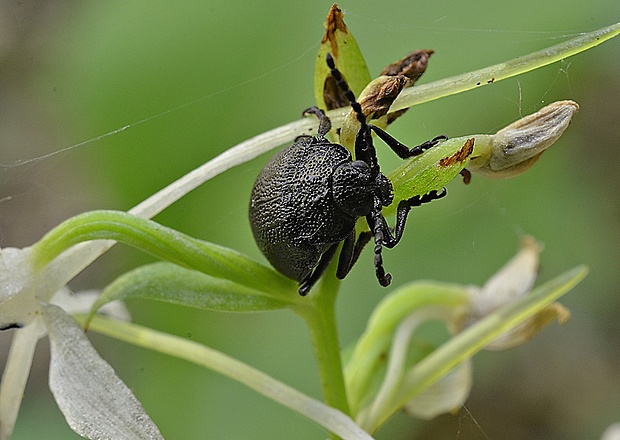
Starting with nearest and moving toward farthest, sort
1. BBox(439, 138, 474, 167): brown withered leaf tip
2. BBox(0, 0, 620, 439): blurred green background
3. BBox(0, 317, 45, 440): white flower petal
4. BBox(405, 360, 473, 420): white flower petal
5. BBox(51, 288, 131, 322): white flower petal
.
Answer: BBox(439, 138, 474, 167): brown withered leaf tip → BBox(0, 317, 45, 440): white flower petal → BBox(51, 288, 131, 322): white flower petal → BBox(405, 360, 473, 420): white flower petal → BBox(0, 0, 620, 439): blurred green background

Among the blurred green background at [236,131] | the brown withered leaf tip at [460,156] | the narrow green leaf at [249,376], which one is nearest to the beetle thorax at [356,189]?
the brown withered leaf tip at [460,156]

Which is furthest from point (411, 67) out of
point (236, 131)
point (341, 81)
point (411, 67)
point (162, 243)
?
point (236, 131)

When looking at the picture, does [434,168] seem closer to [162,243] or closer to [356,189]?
[356,189]

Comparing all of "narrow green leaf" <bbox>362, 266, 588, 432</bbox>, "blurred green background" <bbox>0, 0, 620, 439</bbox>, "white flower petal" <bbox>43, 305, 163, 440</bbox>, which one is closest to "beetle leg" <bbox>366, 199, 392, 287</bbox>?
"narrow green leaf" <bbox>362, 266, 588, 432</bbox>

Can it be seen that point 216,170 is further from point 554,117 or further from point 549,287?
point 549,287

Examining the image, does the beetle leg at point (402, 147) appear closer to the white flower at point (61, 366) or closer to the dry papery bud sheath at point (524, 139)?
the dry papery bud sheath at point (524, 139)

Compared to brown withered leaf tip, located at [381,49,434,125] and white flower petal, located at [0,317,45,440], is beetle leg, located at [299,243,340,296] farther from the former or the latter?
white flower petal, located at [0,317,45,440]
